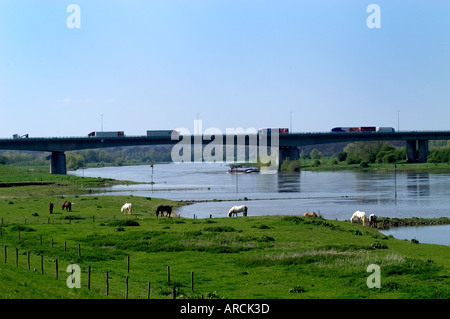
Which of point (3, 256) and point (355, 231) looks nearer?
point (3, 256)

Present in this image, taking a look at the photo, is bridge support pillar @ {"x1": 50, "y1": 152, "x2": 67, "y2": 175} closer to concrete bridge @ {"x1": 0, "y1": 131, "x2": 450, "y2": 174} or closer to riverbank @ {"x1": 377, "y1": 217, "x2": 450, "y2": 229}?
concrete bridge @ {"x1": 0, "y1": 131, "x2": 450, "y2": 174}

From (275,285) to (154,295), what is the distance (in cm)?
685

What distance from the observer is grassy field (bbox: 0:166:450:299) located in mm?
30516

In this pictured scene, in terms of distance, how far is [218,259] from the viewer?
4072cm

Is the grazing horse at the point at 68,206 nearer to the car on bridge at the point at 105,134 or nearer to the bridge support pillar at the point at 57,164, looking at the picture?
the bridge support pillar at the point at 57,164

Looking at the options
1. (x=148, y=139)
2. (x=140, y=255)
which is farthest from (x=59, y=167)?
(x=140, y=255)

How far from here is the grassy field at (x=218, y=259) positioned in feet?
100

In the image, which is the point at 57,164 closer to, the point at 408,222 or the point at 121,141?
the point at 121,141

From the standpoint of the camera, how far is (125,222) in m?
57.8

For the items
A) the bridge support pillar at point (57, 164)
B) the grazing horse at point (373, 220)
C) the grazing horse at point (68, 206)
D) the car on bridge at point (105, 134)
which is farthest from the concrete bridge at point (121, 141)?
the grazing horse at point (373, 220)

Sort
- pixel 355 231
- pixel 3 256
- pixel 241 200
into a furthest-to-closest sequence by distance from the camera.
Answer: pixel 241 200
pixel 355 231
pixel 3 256

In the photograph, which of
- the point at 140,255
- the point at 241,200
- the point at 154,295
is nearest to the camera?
the point at 154,295

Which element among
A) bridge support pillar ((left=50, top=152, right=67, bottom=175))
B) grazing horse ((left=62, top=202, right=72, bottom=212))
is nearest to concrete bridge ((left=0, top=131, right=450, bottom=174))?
bridge support pillar ((left=50, top=152, right=67, bottom=175))
